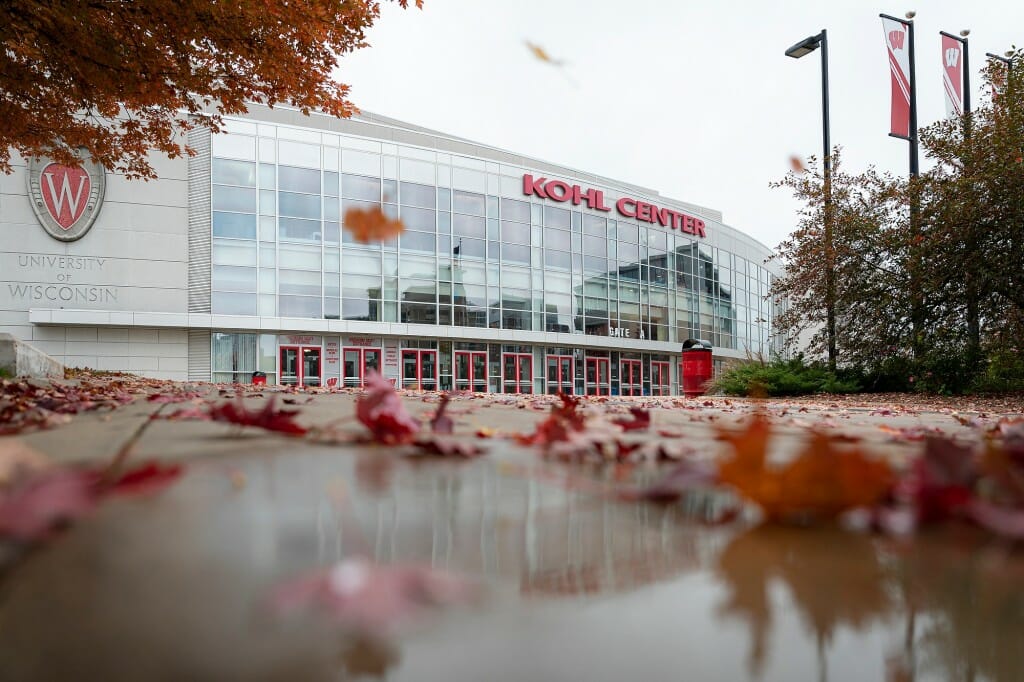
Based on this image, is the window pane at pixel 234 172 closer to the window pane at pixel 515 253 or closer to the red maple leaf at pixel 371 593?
the window pane at pixel 515 253

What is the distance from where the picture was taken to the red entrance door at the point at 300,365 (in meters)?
25.8

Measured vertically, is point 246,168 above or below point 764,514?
above

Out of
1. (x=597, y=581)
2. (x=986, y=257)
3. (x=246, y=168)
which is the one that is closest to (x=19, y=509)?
(x=597, y=581)

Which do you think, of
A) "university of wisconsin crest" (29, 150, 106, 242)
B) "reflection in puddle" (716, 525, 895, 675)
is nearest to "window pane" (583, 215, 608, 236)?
"university of wisconsin crest" (29, 150, 106, 242)

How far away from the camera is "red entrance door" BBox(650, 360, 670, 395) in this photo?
A: 35.7 m

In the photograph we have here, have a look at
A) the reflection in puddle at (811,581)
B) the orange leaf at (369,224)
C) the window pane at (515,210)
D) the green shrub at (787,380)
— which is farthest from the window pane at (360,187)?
the reflection in puddle at (811,581)

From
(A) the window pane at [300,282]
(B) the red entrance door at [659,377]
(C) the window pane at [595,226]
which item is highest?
(C) the window pane at [595,226]

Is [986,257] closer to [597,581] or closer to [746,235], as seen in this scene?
[597,581]

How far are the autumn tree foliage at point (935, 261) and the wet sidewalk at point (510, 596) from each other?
16.4m

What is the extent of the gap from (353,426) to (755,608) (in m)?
1.52

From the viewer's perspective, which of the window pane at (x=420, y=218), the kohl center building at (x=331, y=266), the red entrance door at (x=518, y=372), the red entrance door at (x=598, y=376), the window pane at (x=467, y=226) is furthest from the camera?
the red entrance door at (x=598, y=376)

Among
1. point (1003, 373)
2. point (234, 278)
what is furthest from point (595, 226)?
point (1003, 373)

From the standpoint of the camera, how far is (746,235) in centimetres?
4328

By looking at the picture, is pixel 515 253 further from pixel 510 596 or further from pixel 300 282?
pixel 510 596
